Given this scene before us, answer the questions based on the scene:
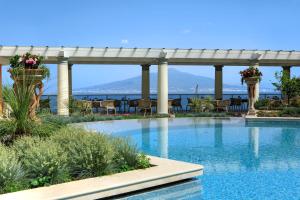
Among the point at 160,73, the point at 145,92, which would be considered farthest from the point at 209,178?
the point at 145,92

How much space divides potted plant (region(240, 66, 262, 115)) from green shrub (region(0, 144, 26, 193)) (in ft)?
47.0

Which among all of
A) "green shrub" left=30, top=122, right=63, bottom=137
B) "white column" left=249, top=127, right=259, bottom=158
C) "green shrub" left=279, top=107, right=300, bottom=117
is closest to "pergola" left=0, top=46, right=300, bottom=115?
"green shrub" left=279, top=107, right=300, bottom=117

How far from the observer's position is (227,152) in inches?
381

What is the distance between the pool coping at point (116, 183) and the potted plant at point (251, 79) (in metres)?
12.4

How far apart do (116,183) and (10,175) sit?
139 centimetres

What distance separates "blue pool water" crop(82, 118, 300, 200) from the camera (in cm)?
606

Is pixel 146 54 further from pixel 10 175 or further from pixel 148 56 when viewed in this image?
pixel 10 175

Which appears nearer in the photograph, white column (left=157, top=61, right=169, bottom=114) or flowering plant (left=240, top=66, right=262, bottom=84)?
flowering plant (left=240, top=66, right=262, bottom=84)

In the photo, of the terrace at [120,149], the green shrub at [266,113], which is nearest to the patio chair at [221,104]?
the green shrub at [266,113]

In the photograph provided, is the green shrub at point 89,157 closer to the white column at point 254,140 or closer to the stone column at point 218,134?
the white column at point 254,140

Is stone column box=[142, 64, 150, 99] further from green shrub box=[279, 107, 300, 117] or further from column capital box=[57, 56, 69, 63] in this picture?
green shrub box=[279, 107, 300, 117]

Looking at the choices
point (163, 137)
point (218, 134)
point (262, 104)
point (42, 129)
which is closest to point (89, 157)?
point (42, 129)

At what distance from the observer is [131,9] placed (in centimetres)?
1858

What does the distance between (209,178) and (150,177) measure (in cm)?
135
